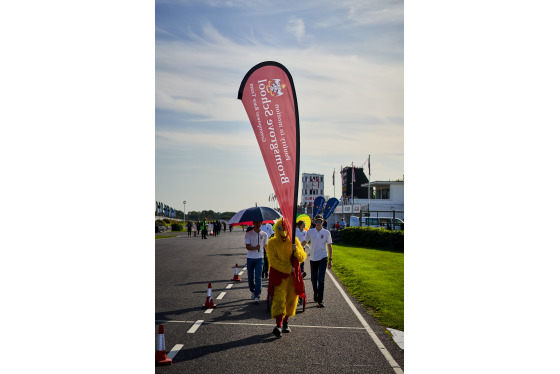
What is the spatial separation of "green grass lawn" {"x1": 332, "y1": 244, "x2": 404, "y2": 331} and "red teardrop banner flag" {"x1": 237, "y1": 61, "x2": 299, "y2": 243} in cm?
374

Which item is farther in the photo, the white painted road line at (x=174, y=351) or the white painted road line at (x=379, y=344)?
the white painted road line at (x=174, y=351)

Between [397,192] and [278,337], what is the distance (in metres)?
60.3

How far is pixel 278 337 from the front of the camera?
8477 mm

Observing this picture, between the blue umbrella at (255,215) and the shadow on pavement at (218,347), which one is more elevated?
the blue umbrella at (255,215)

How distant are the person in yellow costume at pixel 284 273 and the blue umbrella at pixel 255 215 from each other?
246 centimetres

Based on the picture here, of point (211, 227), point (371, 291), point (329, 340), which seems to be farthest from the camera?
point (211, 227)

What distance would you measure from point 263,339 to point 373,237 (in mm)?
25955

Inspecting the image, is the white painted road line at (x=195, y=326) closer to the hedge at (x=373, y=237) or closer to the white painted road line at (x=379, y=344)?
the white painted road line at (x=379, y=344)

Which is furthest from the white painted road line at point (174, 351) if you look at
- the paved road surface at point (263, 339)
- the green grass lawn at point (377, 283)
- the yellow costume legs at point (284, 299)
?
the green grass lawn at point (377, 283)

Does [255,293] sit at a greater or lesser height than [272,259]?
lesser

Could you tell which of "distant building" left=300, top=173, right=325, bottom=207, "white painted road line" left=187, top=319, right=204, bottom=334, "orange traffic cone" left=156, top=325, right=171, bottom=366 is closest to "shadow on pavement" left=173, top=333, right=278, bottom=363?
"orange traffic cone" left=156, top=325, right=171, bottom=366

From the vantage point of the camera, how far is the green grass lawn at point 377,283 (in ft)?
36.1

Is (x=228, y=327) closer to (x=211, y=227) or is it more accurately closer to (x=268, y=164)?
(x=268, y=164)

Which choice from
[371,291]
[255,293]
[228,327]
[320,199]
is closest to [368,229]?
[320,199]
